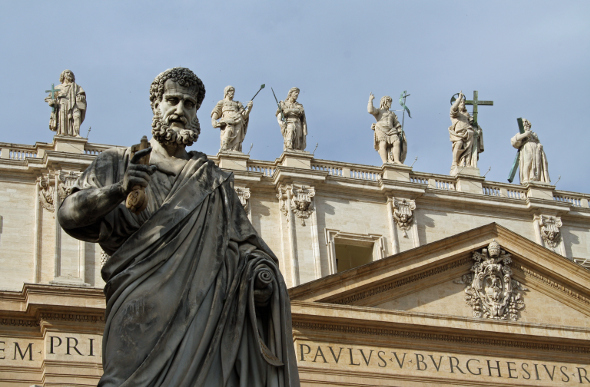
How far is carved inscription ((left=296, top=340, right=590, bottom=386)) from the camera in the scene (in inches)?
953

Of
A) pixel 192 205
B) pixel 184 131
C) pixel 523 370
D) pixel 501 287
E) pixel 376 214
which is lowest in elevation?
pixel 192 205

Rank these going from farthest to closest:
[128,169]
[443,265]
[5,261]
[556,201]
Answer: [556,201], [443,265], [5,261], [128,169]

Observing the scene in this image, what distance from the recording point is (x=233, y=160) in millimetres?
26312

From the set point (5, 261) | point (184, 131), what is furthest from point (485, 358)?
point (184, 131)

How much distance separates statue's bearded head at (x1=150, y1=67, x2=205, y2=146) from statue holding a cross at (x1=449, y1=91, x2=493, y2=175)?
24148 millimetres

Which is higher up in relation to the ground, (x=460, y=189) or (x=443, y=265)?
(x=460, y=189)

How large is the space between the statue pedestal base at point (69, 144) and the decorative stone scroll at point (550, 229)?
35.2 feet

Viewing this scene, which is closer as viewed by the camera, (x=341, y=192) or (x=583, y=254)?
(x=341, y=192)

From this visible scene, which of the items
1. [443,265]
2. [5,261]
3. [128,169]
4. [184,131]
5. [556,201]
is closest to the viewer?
[128,169]

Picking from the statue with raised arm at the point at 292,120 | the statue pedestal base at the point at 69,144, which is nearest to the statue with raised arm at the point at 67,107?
the statue pedestal base at the point at 69,144

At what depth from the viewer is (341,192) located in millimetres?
26797

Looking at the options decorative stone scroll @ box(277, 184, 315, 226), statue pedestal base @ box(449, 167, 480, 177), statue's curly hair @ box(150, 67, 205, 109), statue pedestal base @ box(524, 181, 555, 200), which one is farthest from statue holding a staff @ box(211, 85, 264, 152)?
statue's curly hair @ box(150, 67, 205, 109)

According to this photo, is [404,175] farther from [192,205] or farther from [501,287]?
[192,205]

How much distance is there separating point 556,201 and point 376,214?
4592 millimetres
